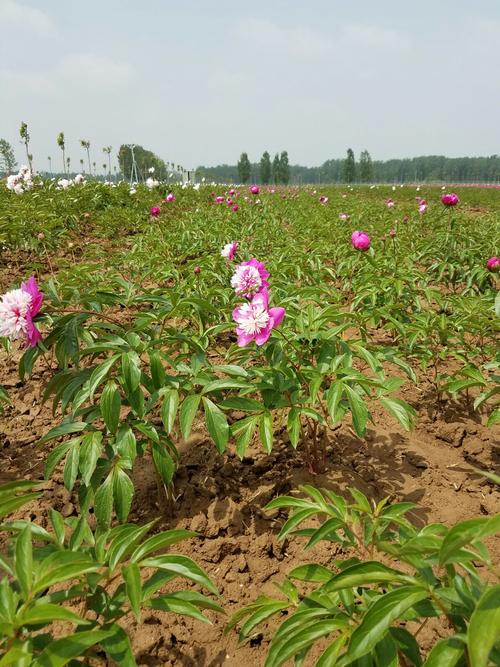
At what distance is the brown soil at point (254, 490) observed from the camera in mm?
1323

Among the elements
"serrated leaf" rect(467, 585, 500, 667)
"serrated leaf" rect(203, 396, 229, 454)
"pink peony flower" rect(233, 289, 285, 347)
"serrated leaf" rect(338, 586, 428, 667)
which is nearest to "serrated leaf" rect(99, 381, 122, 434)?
"serrated leaf" rect(203, 396, 229, 454)

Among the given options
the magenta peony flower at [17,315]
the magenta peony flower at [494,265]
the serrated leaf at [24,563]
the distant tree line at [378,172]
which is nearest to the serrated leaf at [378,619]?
the serrated leaf at [24,563]

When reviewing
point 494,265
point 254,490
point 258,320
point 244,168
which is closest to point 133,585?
point 258,320

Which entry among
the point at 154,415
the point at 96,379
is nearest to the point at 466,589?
the point at 96,379

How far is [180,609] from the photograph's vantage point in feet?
2.86

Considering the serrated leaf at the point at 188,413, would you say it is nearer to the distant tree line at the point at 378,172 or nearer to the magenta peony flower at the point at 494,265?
the magenta peony flower at the point at 494,265

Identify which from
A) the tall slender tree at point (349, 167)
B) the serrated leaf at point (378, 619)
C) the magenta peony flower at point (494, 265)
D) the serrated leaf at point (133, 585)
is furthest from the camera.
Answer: the tall slender tree at point (349, 167)

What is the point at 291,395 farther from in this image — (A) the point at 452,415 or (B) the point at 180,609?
(A) the point at 452,415

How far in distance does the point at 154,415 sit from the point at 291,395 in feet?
3.15

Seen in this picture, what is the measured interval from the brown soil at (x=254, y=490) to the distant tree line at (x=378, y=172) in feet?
171

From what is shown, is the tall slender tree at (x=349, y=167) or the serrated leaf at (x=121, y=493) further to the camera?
the tall slender tree at (x=349, y=167)

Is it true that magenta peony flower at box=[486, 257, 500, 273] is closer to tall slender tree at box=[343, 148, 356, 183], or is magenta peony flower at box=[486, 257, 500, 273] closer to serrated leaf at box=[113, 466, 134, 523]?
serrated leaf at box=[113, 466, 134, 523]

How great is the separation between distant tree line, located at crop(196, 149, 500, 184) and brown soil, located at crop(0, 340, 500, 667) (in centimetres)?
5203

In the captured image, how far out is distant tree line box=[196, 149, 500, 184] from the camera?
62312 mm
